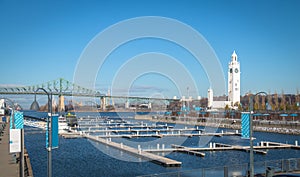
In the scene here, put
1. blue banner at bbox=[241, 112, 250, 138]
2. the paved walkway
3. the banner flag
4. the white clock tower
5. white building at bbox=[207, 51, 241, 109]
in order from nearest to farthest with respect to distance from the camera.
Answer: the banner flag
blue banner at bbox=[241, 112, 250, 138]
the paved walkway
white building at bbox=[207, 51, 241, 109]
the white clock tower

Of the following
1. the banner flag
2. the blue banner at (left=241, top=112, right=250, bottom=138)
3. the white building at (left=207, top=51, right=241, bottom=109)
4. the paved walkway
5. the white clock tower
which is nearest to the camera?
the banner flag

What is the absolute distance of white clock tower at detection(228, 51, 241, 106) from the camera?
143m

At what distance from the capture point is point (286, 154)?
40156 mm

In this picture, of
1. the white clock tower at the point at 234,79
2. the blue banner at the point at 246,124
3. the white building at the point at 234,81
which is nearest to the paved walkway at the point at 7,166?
the blue banner at the point at 246,124

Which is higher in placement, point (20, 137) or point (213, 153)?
point (20, 137)

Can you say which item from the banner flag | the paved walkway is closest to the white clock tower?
the paved walkway

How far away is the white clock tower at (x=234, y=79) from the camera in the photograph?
142875mm

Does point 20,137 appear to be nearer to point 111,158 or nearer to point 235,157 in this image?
point 111,158

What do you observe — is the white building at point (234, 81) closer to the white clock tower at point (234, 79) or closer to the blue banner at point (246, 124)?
the white clock tower at point (234, 79)

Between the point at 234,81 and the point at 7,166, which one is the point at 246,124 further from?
the point at 234,81

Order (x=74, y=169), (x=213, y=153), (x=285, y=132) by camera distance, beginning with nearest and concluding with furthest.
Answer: (x=74, y=169)
(x=213, y=153)
(x=285, y=132)

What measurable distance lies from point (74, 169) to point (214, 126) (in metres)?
62.9

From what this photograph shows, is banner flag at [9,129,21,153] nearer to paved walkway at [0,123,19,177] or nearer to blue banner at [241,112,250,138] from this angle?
paved walkway at [0,123,19,177]

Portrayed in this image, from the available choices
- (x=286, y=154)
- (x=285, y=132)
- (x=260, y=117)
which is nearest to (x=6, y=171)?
(x=286, y=154)
